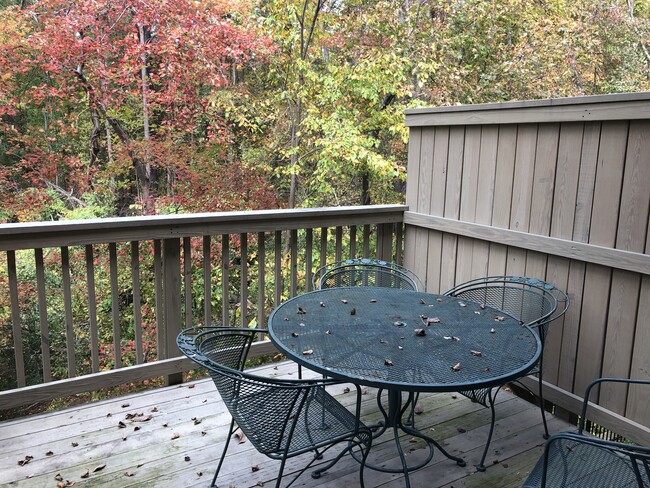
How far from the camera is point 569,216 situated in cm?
258

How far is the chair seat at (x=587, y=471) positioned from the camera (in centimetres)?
151

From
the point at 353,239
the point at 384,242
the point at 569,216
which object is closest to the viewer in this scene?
the point at 569,216

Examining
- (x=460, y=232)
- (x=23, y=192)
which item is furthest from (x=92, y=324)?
(x=23, y=192)

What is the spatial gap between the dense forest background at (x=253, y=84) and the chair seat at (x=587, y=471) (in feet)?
17.3

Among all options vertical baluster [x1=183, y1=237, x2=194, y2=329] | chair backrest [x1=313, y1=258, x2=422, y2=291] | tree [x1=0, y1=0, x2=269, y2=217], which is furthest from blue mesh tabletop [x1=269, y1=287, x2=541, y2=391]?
tree [x1=0, y1=0, x2=269, y2=217]

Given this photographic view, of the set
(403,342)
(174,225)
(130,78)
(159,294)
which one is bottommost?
(159,294)

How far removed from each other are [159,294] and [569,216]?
225 centimetres

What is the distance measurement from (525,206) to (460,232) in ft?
1.67

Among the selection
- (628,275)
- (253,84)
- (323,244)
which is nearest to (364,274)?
(323,244)

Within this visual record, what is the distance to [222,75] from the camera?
7430 mm

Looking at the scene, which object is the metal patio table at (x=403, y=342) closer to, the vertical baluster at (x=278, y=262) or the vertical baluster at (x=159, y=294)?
the vertical baluster at (x=278, y=262)

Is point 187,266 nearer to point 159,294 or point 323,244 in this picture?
point 159,294

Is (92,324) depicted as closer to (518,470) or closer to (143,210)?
(518,470)

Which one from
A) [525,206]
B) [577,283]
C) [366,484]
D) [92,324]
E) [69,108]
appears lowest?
[366,484]
